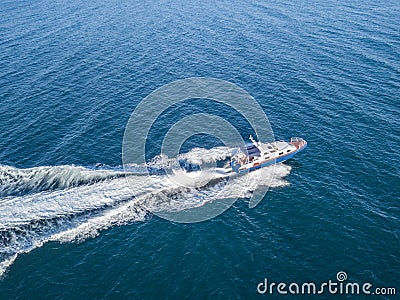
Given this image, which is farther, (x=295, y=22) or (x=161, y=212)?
(x=295, y=22)

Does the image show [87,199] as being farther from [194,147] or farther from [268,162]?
[268,162]

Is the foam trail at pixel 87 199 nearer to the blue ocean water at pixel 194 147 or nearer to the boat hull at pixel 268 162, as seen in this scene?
the blue ocean water at pixel 194 147

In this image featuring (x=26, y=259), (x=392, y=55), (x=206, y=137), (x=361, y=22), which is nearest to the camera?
(x=26, y=259)

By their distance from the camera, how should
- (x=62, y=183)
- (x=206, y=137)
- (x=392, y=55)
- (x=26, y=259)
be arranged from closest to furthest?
(x=26, y=259) → (x=62, y=183) → (x=206, y=137) → (x=392, y=55)

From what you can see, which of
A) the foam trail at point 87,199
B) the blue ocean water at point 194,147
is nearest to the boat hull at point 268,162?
the foam trail at point 87,199

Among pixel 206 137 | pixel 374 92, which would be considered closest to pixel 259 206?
pixel 206 137

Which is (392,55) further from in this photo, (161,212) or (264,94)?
(161,212)

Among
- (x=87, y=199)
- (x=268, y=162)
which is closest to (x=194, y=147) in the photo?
(x=268, y=162)
